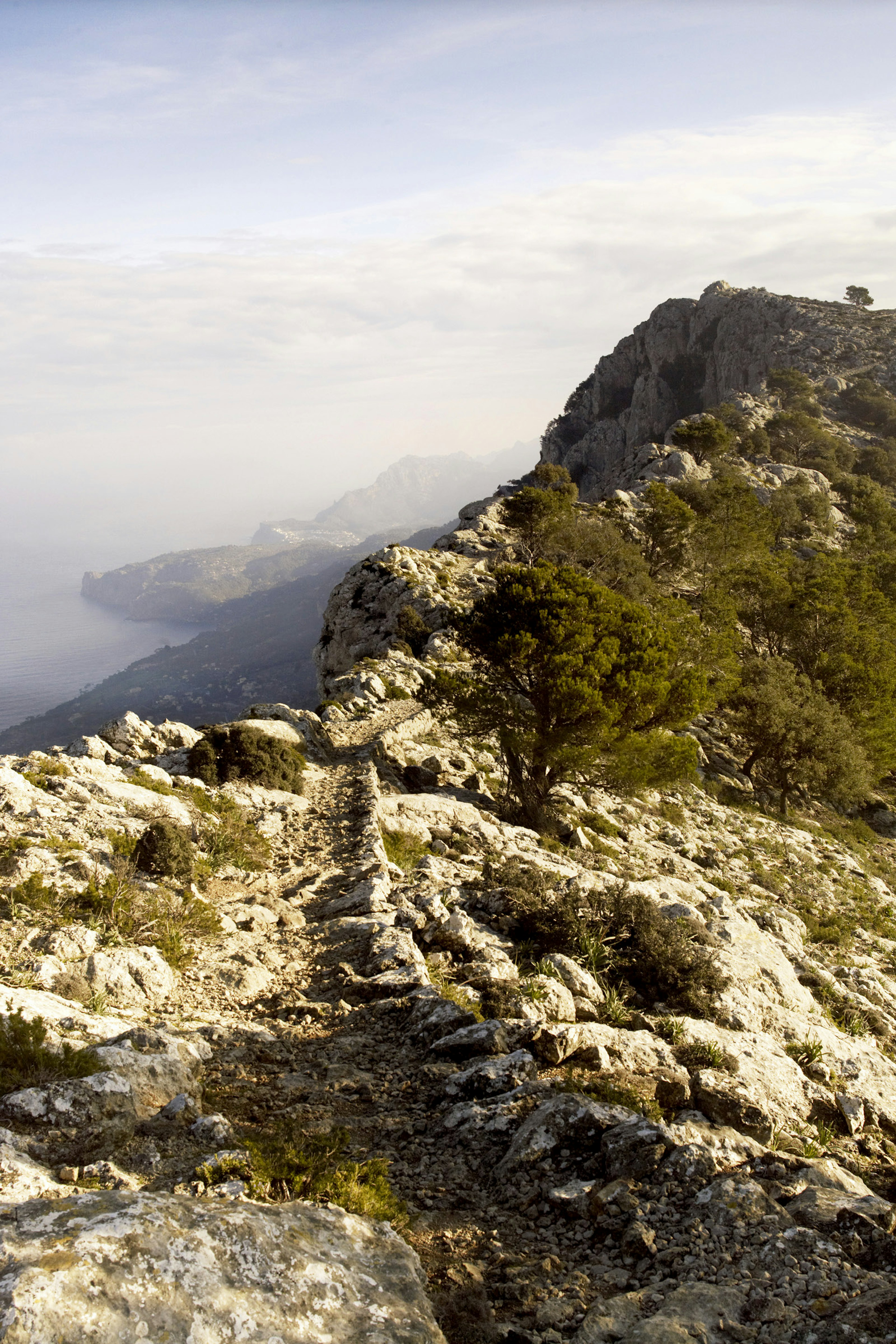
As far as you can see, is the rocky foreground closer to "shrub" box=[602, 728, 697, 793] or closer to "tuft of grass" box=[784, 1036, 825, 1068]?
"tuft of grass" box=[784, 1036, 825, 1068]

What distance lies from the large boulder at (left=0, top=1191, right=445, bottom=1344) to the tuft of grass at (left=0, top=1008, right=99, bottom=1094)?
280cm

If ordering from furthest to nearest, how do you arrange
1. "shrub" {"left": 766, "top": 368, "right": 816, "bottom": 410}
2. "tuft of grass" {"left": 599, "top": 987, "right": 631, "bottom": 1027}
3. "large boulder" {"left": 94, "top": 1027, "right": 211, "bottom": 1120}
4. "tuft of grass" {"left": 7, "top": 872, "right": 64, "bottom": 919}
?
"shrub" {"left": 766, "top": 368, "right": 816, "bottom": 410} → "tuft of grass" {"left": 599, "top": 987, "right": 631, "bottom": 1027} → "tuft of grass" {"left": 7, "top": 872, "right": 64, "bottom": 919} → "large boulder" {"left": 94, "top": 1027, "right": 211, "bottom": 1120}

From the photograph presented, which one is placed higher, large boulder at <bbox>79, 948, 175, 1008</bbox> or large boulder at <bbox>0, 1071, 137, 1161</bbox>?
large boulder at <bbox>0, 1071, 137, 1161</bbox>

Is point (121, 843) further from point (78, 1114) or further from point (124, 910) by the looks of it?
point (78, 1114)

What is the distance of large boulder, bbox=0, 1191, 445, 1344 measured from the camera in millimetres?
4027

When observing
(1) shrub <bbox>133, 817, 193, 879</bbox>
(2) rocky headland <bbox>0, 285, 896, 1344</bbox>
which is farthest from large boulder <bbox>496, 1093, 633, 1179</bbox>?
(1) shrub <bbox>133, 817, 193, 879</bbox>

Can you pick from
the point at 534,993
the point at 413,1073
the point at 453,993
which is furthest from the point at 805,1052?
the point at 413,1073

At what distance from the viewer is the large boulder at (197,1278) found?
4027 mm

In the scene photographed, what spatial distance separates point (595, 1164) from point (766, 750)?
3263cm

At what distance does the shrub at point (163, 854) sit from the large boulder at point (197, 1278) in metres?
9.57

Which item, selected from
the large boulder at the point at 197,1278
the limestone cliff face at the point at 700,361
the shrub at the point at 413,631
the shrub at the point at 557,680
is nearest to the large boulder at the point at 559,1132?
the large boulder at the point at 197,1278

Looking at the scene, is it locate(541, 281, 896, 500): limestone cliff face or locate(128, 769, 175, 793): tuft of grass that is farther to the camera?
locate(541, 281, 896, 500): limestone cliff face

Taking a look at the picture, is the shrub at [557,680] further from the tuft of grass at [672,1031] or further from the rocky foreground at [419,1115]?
the tuft of grass at [672,1031]

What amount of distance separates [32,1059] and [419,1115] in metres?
4.73
